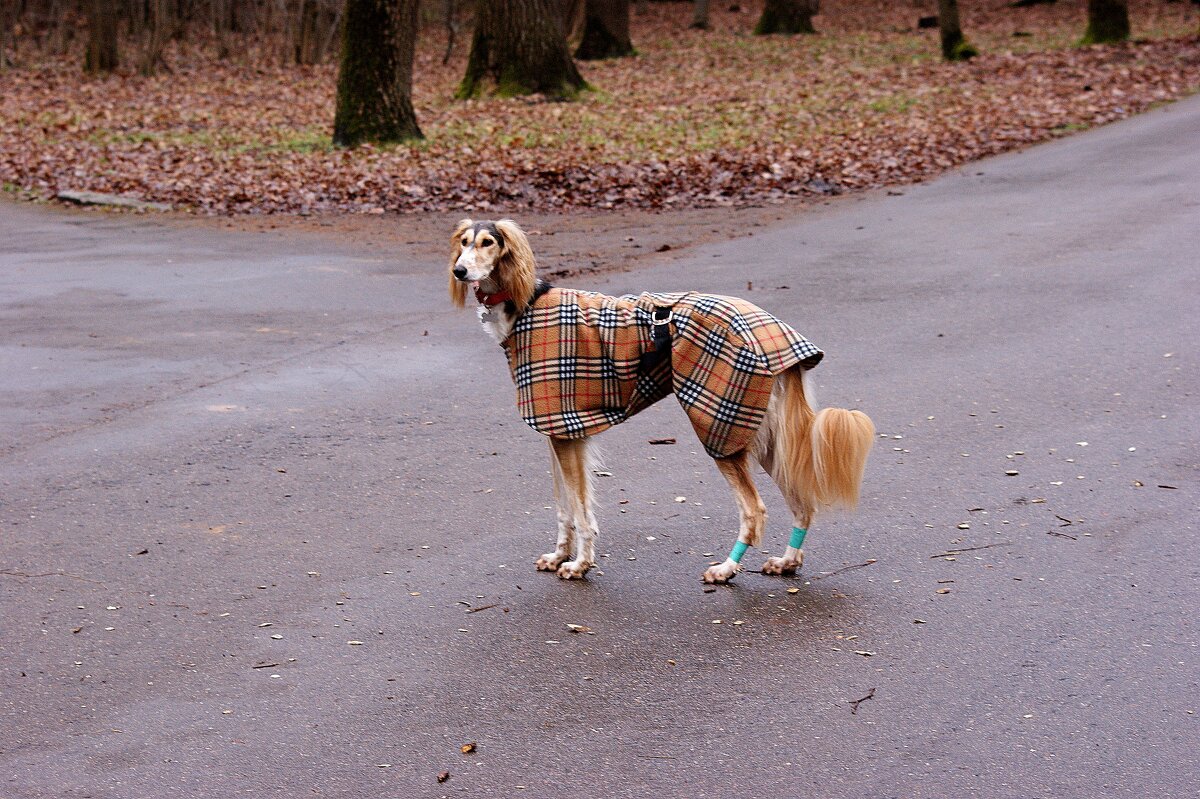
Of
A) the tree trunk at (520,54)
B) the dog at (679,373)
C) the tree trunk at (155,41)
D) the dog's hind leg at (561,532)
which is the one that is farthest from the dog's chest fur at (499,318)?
the tree trunk at (155,41)

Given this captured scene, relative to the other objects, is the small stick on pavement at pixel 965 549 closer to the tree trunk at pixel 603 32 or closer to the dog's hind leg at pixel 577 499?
the dog's hind leg at pixel 577 499

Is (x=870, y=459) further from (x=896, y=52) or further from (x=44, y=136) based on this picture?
(x=896, y=52)

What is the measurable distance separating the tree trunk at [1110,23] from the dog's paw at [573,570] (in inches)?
1040

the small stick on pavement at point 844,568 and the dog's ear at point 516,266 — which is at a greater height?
the dog's ear at point 516,266

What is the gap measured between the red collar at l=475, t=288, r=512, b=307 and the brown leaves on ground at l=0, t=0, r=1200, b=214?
9769 millimetres

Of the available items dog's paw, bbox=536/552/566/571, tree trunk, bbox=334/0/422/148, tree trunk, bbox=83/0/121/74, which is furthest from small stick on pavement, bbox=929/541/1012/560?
tree trunk, bbox=83/0/121/74

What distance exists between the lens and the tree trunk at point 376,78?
731 inches

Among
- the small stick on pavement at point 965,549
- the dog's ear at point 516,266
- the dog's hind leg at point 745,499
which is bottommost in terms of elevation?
the small stick on pavement at point 965,549

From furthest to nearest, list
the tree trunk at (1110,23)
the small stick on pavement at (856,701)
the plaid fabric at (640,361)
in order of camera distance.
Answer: the tree trunk at (1110,23), the plaid fabric at (640,361), the small stick on pavement at (856,701)

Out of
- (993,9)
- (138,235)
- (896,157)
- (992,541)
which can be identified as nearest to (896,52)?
(993,9)

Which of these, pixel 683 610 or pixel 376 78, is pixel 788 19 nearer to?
pixel 376 78

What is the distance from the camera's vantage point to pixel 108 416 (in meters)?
8.02

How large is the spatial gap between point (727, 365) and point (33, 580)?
3106mm

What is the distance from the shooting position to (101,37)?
103 feet
